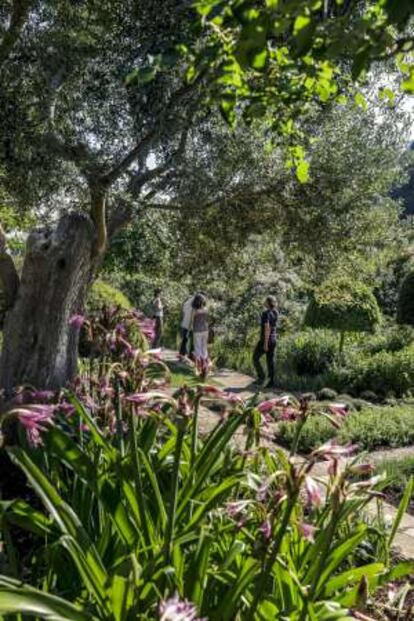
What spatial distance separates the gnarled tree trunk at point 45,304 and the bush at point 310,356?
29.6ft

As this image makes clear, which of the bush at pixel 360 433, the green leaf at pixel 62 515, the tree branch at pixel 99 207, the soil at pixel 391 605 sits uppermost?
the tree branch at pixel 99 207

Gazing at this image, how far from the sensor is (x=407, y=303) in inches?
614

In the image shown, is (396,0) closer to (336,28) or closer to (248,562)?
(336,28)

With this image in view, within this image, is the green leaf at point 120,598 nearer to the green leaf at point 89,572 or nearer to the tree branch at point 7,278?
the green leaf at point 89,572


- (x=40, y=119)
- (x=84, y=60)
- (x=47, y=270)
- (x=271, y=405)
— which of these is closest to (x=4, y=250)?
(x=47, y=270)

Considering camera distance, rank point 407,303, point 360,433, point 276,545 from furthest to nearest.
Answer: point 407,303 → point 360,433 → point 276,545

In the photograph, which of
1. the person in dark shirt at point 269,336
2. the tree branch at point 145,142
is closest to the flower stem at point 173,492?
the tree branch at point 145,142

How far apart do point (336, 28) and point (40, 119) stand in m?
6.65

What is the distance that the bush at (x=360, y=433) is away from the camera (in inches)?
284

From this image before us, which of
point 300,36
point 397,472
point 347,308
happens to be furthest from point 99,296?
point 300,36

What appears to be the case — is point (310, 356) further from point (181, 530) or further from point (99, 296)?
point (181, 530)

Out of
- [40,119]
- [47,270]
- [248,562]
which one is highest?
[40,119]

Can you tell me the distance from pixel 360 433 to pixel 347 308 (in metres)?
7.52

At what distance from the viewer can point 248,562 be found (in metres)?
2.01
